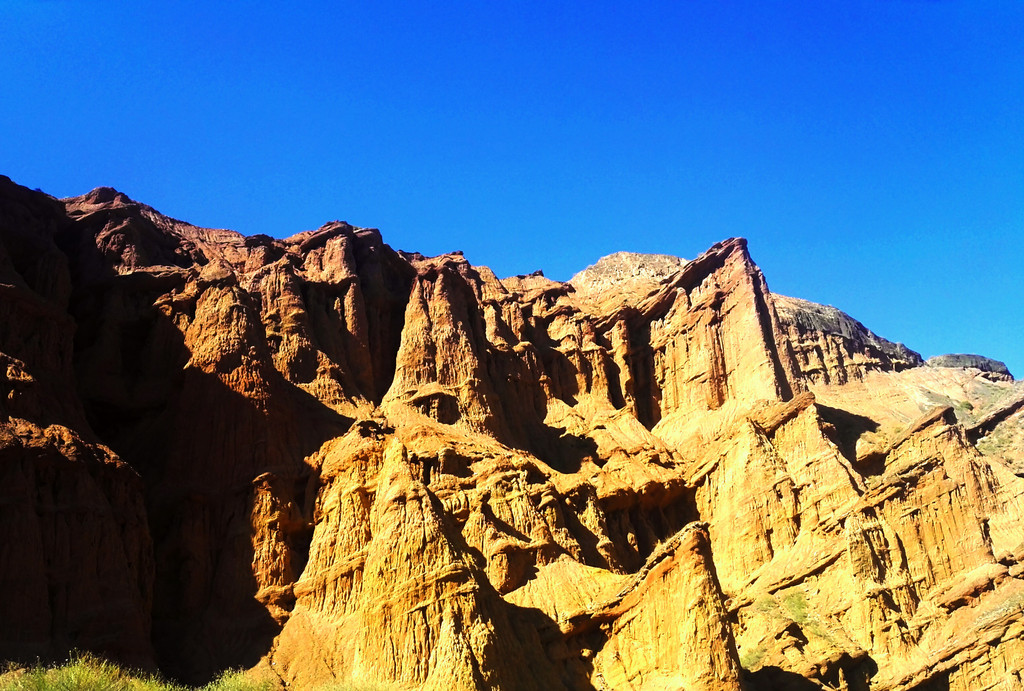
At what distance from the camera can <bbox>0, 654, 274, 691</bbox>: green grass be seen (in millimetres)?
30047

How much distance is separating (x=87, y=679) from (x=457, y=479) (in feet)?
79.6

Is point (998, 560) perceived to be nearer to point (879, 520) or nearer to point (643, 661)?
point (879, 520)

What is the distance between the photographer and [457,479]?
5284cm

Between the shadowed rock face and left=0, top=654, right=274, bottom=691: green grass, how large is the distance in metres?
1.79

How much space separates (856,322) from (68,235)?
61157 mm

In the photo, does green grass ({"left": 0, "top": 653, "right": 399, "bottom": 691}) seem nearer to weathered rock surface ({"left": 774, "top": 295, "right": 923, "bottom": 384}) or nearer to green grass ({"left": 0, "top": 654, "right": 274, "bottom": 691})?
green grass ({"left": 0, "top": 654, "right": 274, "bottom": 691})

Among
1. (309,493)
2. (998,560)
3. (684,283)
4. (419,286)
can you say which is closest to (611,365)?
(684,283)

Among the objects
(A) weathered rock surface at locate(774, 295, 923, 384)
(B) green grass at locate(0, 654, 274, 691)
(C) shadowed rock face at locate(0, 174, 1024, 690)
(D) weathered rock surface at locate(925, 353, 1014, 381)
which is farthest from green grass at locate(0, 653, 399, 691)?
(D) weathered rock surface at locate(925, 353, 1014, 381)

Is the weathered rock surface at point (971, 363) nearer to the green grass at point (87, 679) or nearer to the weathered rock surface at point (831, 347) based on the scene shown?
the weathered rock surface at point (831, 347)

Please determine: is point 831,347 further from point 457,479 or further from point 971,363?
point 457,479

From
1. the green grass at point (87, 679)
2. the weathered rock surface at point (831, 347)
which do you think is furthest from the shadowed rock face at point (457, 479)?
the green grass at point (87, 679)

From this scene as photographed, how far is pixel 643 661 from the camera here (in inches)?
1775

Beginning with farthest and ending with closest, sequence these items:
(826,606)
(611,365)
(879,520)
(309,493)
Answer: (611,365) < (879,520) < (826,606) < (309,493)

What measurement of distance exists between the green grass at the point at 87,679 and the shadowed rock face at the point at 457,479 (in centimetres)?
179
